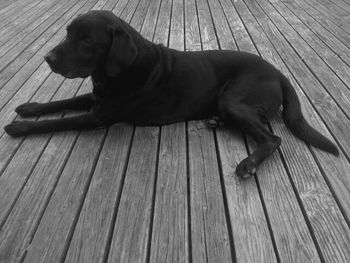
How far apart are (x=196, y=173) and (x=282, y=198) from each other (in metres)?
0.48

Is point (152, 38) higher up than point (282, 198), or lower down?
lower down

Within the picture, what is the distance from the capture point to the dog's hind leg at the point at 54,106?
2.83 m

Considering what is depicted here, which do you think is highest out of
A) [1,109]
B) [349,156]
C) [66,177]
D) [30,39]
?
[349,156]

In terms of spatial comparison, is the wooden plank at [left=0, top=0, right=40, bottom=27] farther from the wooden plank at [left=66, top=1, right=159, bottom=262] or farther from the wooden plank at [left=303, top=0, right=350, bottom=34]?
the wooden plank at [left=303, top=0, right=350, bottom=34]

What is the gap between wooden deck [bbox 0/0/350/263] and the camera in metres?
1.79

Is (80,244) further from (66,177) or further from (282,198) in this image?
(282,198)

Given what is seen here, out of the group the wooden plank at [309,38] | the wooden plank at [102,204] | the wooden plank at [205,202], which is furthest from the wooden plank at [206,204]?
the wooden plank at [309,38]

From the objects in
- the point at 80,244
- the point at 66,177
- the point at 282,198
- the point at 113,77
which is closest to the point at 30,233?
the point at 80,244

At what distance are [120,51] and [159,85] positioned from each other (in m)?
0.39

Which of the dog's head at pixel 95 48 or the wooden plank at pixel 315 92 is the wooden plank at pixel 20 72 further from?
the wooden plank at pixel 315 92

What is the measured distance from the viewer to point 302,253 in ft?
5.74

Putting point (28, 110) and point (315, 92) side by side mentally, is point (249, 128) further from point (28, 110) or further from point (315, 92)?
point (28, 110)


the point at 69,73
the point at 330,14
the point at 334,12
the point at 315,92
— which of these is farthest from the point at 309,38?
the point at 69,73

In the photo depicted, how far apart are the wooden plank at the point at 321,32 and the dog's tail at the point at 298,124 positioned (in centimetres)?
131
